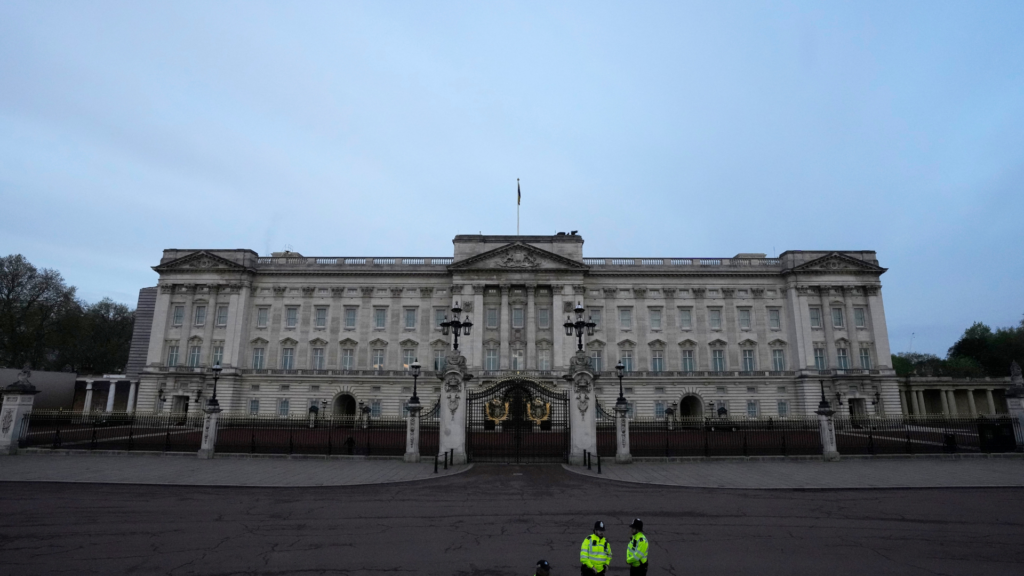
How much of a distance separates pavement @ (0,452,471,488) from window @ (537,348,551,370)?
96.7 feet

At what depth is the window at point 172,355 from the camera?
2111 inches

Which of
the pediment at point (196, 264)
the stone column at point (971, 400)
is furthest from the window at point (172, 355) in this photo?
the stone column at point (971, 400)

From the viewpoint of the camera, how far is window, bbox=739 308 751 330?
5494cm

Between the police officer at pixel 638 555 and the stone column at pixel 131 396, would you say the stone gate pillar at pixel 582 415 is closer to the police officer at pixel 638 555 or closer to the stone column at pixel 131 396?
the police officer at pixel 638 555

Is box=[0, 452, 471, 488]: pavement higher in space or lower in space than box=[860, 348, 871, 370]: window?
lower

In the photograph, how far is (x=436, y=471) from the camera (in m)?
20.8

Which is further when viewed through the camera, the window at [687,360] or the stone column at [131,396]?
the stone column at [131,396]

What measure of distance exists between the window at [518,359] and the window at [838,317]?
3229 centimetres

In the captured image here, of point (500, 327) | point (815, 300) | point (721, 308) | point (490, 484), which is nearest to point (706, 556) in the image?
point (490, 484)

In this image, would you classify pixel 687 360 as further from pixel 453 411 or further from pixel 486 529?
pixel 486 529

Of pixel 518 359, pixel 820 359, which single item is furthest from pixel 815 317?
pixel 518 359

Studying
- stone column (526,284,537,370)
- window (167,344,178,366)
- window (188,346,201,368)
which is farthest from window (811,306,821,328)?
window (167,344,178,366)

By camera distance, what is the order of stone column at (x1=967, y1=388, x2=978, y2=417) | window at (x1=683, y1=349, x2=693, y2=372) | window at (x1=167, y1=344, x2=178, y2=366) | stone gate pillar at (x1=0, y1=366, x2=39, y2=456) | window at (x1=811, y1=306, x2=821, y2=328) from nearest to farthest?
stone gate pillar at (x1=0, y1=366, x2=39, y2=456), window at (x1=167, y1=344, x2=178, y2=366), window at (x1=683, y1=349, x2=693, y2=372), window at (x1=811, y1=306, x2=821, y2=328), stone column at (x1=967, y1=388, x2=978, y2=417)

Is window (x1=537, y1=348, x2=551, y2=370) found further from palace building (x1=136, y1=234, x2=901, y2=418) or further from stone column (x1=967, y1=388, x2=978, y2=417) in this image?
stone column (x1=967, y1=388, x2=978, y2=417)
